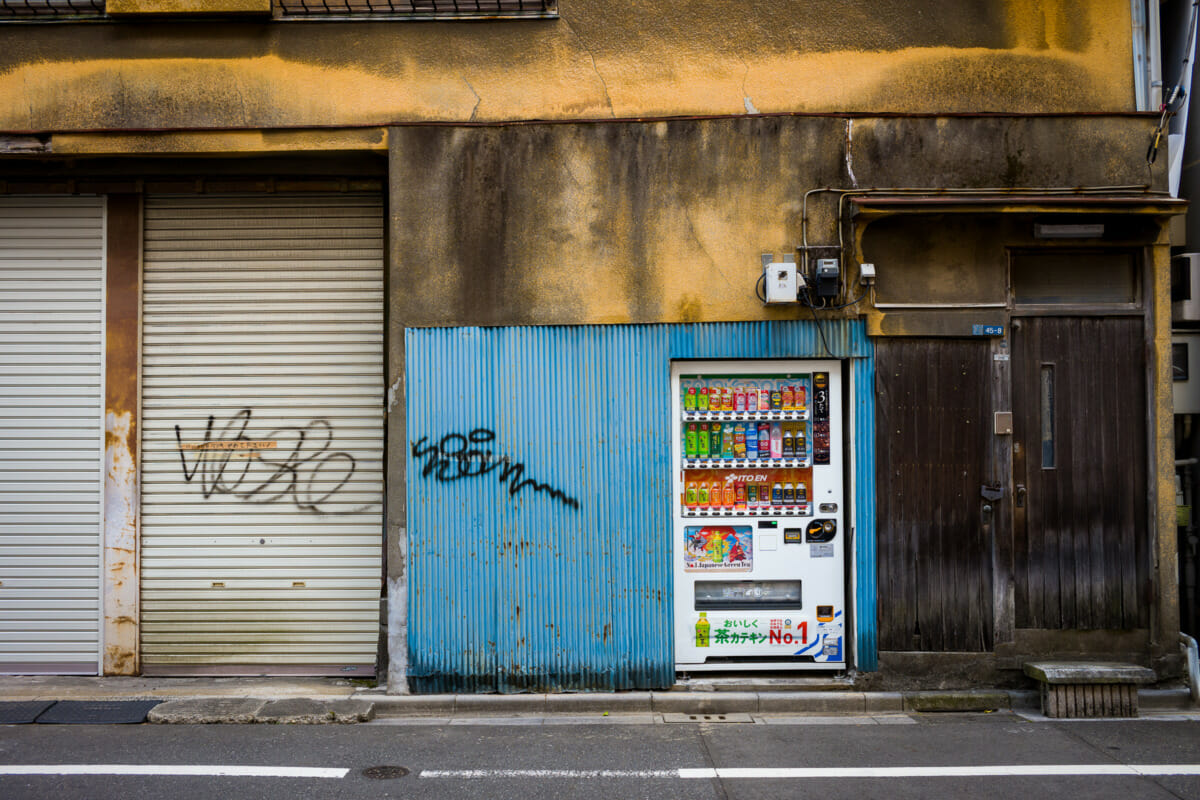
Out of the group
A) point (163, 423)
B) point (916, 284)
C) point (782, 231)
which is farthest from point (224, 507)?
point (916, 284)

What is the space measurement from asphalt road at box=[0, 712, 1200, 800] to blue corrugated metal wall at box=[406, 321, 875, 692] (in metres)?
0.61

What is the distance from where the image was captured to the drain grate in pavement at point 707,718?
7.07 metres

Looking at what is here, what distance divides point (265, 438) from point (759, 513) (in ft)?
15.2

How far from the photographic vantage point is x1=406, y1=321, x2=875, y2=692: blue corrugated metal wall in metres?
7.49

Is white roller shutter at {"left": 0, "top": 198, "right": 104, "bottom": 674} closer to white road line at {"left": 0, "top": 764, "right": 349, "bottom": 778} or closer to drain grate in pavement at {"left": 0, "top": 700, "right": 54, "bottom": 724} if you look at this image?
drain grate in pavement at {"left": 0, "top": 700, "right": 54, "bottom": 724}

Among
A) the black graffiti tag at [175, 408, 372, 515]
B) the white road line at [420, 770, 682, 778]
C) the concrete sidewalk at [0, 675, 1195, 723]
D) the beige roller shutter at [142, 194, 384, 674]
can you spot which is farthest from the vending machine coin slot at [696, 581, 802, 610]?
the black graffiti tag at [175, 408, 372, 515]

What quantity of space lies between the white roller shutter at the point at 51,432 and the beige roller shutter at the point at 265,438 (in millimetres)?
507

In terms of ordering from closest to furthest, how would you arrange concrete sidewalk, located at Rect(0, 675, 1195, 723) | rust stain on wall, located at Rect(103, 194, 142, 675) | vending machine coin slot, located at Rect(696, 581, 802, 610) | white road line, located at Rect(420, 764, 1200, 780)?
white road line, located at Rect(420, 764, 1200, 780)
concrete sidewalk, located at Rect(0, 675, 1195, 723)
vending machine coin slot, located at Rect(696, 581, 802, 610)
rust stain on wall, located at Rect(103, 194, 142, 675)

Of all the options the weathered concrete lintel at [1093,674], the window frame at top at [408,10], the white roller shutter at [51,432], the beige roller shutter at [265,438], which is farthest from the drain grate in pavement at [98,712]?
the weathered concrete lintel at [1093,674]

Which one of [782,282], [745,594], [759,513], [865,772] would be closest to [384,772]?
[865,772]

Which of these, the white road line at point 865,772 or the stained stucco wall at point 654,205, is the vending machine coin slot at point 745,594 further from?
the stained stucco wall at point 654,205

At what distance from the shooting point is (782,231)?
25.0 ft

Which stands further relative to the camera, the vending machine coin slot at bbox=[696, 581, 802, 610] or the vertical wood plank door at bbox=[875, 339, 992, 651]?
the vending machine coin slot at bbox=[696, 581, 802, 610]

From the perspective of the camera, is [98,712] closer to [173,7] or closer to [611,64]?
[173,7]
